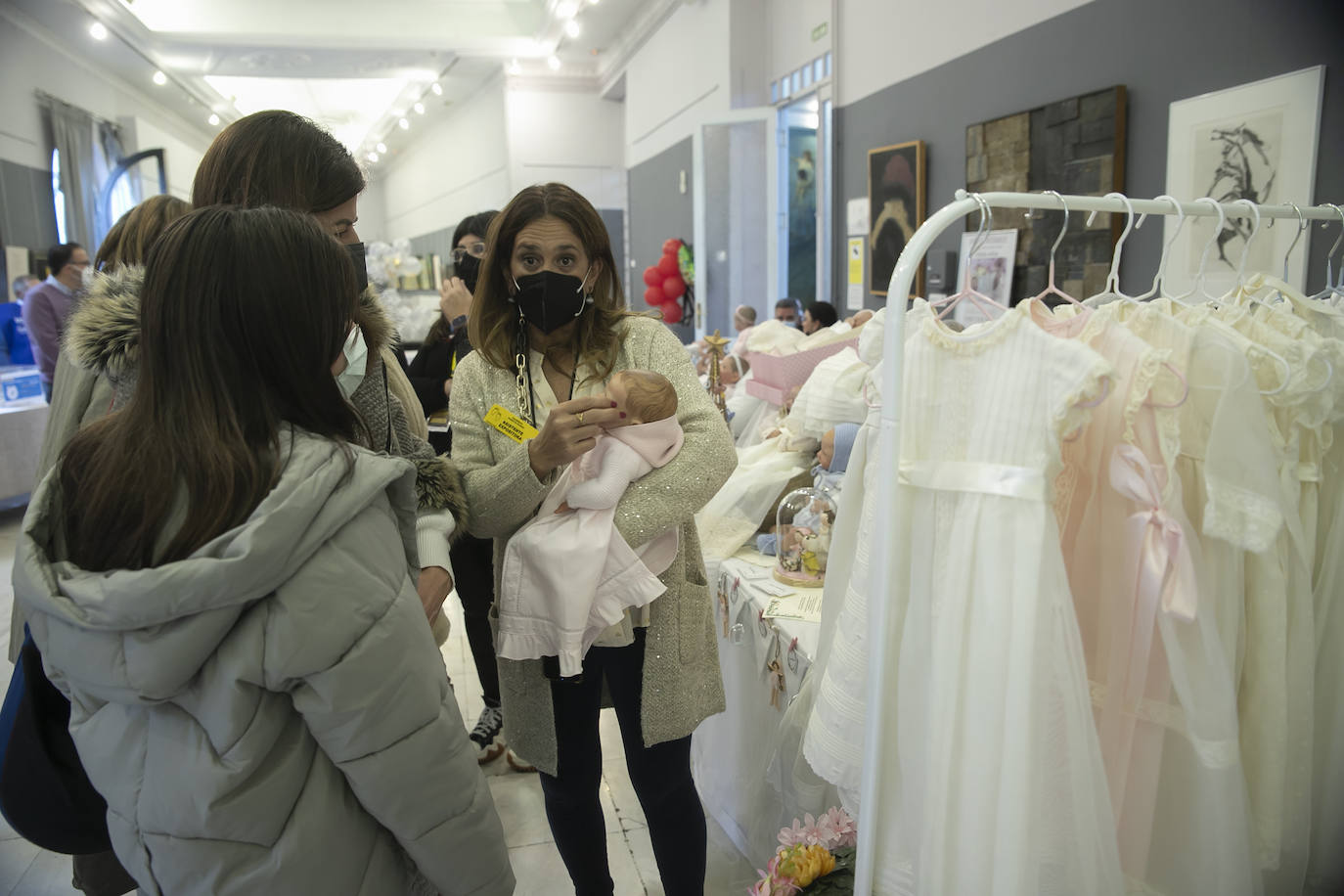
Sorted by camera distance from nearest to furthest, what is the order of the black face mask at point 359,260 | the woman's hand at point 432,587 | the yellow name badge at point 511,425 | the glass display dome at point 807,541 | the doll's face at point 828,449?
the woman's hand at point 432,587
the black face mask at point 359,260
the yellow name badge at point 511,425
the glass display dome at point 807,541
the doll's face at point 828,449

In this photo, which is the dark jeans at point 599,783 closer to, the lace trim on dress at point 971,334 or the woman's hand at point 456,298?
the lace trim on dress at point 971,334

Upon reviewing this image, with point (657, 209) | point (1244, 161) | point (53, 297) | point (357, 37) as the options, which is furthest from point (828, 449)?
point (357, 37)

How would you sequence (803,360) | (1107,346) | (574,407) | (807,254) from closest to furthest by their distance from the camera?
(1107,346) → (574,407) → (803,360) → (807,254)

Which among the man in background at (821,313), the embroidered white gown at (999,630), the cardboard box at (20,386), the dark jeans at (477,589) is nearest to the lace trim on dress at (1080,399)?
the embroidered white gown at (999,630)

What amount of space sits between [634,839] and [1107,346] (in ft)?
6.18

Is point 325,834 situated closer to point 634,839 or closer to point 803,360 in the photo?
point 634,839

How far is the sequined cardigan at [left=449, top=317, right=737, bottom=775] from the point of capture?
151 cm

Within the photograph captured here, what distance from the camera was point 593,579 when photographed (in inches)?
57.1

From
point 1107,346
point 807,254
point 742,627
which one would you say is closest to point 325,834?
point 1107,346

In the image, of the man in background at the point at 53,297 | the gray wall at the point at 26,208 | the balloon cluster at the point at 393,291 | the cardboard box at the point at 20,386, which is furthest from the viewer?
the gray wall at the point at 26,208

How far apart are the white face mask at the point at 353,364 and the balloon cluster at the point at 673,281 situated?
22.4ft

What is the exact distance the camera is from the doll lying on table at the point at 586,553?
1448 mm

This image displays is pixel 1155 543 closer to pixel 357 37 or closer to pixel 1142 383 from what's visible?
pixel 1142 383

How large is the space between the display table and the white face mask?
Answer: 5485mm
